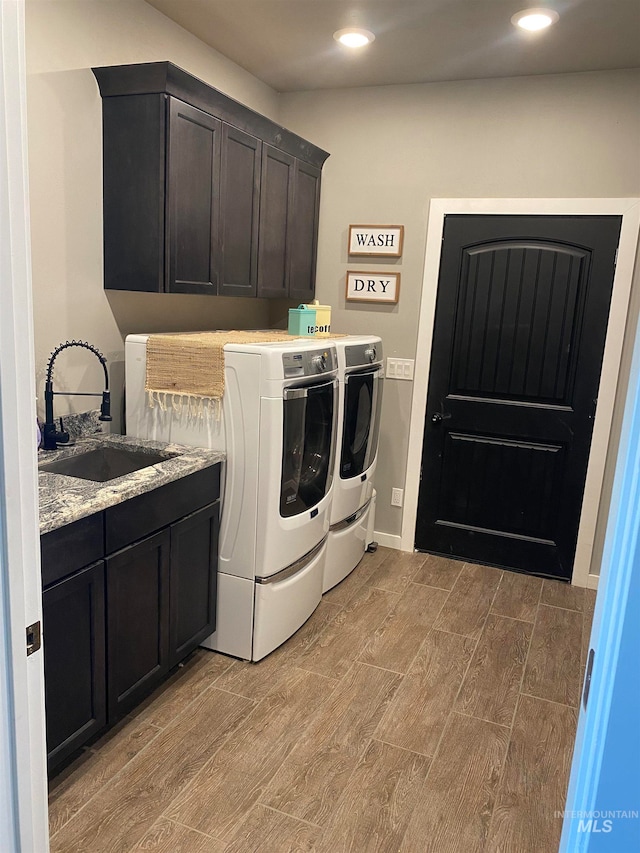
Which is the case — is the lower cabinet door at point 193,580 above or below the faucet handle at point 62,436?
below

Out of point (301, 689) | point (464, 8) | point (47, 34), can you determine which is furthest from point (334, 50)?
point (301, 689)

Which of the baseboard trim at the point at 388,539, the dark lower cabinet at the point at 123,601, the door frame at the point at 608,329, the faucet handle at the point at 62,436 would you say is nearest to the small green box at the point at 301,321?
the door frame at the point at 608,329

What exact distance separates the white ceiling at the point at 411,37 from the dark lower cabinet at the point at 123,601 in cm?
194

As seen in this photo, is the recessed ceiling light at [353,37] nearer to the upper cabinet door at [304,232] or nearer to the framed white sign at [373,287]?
the upper cabinet door at [304,232]

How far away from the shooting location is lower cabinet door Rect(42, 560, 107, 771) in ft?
5.84

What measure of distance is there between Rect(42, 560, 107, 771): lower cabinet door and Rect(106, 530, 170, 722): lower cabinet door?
55 mm

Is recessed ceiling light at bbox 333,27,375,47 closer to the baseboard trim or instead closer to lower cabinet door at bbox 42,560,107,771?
lower cabinet door at bbox 42,560,107,771

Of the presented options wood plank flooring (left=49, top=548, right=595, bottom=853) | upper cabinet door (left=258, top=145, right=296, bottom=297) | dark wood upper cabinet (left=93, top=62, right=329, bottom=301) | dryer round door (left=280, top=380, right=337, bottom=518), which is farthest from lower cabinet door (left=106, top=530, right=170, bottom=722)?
upper cabinet door (left=258, top=145, right=296, bottom=297)

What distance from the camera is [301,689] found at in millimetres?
2516

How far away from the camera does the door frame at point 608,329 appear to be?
322 centimetres

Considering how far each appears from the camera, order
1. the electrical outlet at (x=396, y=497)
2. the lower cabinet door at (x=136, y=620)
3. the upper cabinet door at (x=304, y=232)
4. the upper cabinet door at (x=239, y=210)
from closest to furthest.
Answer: the lower cabinet door at (x=136, y=620) < the upper cabinet door at (x=239, y=210) < the upper cabinet door at (x=304, y=232) < the electrical outlet at (x=396, y=497)

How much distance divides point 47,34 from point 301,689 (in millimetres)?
2611

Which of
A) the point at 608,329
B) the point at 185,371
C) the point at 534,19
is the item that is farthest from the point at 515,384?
the point at 185,371

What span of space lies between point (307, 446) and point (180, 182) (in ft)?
3.91
